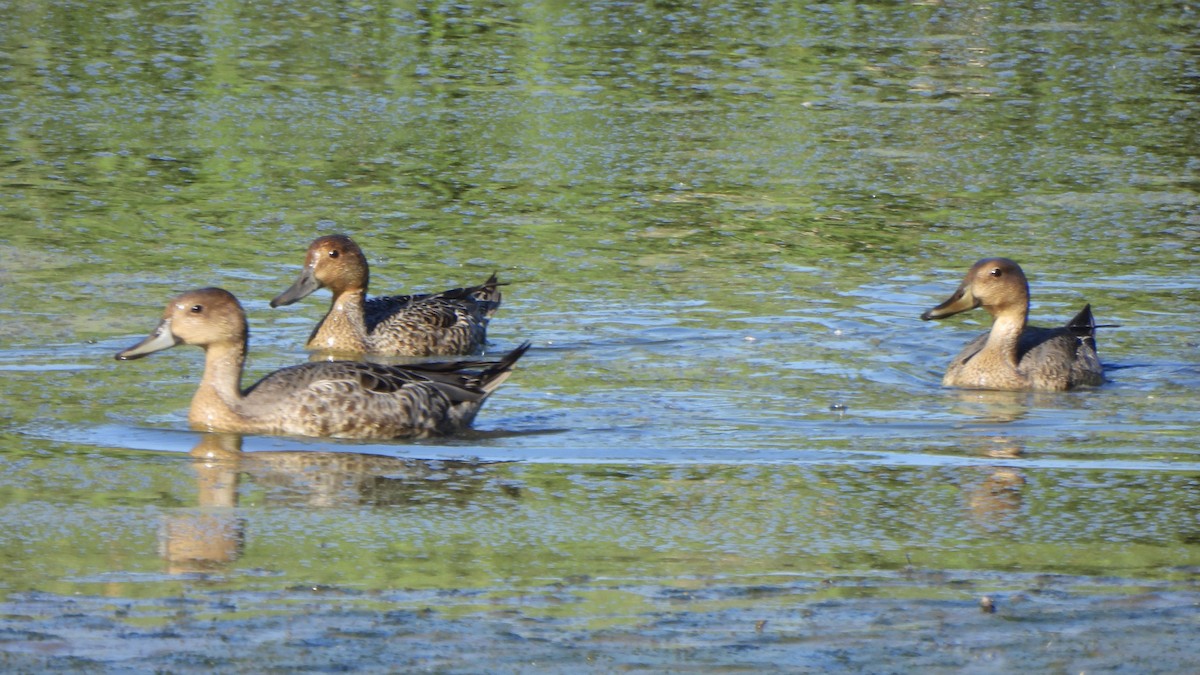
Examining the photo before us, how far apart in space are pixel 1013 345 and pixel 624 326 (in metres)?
2.00

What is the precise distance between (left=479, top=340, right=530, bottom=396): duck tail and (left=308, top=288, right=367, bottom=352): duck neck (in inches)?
80.2

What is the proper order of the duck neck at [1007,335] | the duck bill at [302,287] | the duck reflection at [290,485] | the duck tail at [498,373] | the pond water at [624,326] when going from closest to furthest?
the pond water at [624,326], the duck reflection at [290,485], the duck tail at [498,373], the duck neck at [1007,335], the duck bill at [302,287]

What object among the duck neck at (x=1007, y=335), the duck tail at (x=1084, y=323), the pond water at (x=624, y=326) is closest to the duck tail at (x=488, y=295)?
the pond water at (x=624, y=326)

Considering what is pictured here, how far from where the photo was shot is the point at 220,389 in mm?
8398

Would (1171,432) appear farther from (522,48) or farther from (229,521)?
(522,48)

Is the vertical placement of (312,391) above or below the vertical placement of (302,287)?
below

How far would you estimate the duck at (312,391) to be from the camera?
27.2 ft

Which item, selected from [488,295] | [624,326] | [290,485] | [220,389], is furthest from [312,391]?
[488,295]

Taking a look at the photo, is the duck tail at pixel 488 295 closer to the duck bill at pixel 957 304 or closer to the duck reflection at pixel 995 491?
the duck bill at pixel 957 304

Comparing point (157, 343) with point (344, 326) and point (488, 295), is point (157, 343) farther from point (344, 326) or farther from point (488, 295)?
point (488, 295)

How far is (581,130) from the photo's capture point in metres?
14.8

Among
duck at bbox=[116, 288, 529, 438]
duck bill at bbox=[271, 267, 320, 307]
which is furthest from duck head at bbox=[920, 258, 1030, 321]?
duck bill at bbox=[271, 267, 320, 307]

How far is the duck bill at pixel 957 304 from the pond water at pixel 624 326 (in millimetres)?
267

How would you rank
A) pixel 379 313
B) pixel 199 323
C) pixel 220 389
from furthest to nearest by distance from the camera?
pixel 379 313 → pixel 199 323 → pixel 220 389
